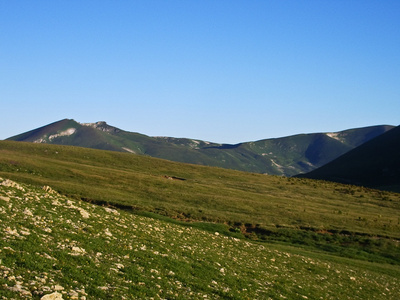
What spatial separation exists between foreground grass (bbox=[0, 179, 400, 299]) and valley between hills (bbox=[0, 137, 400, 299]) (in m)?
0.08

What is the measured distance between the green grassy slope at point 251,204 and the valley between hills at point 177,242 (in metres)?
0.26

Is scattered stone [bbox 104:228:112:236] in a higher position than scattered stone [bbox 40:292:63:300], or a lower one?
higher

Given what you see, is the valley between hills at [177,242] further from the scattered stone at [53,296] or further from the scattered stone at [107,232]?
the scattered stone at [107,232]

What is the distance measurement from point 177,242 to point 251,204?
140 feet

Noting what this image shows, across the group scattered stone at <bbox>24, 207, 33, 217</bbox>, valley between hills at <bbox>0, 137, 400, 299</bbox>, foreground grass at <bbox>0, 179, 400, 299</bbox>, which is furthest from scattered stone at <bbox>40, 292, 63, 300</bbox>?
scattered stone at <bbox>24, 207, 33, 217</bbox>

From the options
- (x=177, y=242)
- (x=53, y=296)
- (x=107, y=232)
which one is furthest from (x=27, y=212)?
(x=53, y=296)

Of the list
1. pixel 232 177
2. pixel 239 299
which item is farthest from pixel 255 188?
pixel 239 299

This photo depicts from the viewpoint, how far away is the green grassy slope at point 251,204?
178 feet

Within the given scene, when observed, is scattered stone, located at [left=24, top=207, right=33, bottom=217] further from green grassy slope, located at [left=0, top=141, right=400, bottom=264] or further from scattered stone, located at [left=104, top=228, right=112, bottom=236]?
green grassy slope, located at [left=0, top=141, right=400, bottom=264]

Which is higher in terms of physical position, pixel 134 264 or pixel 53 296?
pixel 53 296

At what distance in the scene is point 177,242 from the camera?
29469 millimetres

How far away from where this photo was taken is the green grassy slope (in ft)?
178

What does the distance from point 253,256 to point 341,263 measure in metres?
14.0

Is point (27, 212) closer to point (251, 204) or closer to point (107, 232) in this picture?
point (107, 232)
